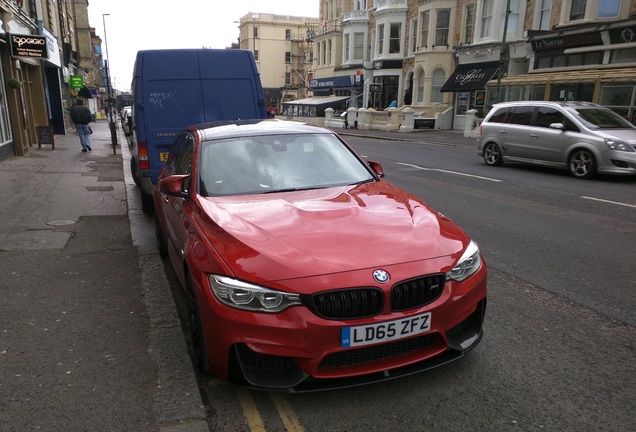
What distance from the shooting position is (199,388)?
10.4 ft

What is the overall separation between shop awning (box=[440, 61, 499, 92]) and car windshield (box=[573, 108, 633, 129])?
1633 cm

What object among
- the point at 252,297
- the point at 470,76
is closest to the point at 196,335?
the point at 252,297

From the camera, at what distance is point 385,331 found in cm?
277

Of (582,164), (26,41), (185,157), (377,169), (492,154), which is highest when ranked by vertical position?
(26,41)

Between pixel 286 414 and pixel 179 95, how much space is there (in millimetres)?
6487

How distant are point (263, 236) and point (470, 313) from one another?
1388 mm

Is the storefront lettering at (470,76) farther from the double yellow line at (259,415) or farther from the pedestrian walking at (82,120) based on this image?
the double yellow line at (259,415)

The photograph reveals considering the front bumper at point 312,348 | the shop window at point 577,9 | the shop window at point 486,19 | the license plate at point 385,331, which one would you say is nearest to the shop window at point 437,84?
Answer: the shop window at point 486,19

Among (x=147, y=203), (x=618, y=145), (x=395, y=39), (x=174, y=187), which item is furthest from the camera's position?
(x=395, y=39)

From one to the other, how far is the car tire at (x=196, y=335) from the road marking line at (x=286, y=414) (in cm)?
48

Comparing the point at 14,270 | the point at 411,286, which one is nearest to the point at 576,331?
the point at 411,286

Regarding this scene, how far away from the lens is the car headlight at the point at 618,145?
1102 centimetres

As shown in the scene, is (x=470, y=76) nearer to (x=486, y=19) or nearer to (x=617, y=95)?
(x=486, y=19)

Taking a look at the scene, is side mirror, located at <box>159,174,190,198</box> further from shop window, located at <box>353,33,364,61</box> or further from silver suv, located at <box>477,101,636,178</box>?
shop window, located at <box>353,33,364,61</box>
